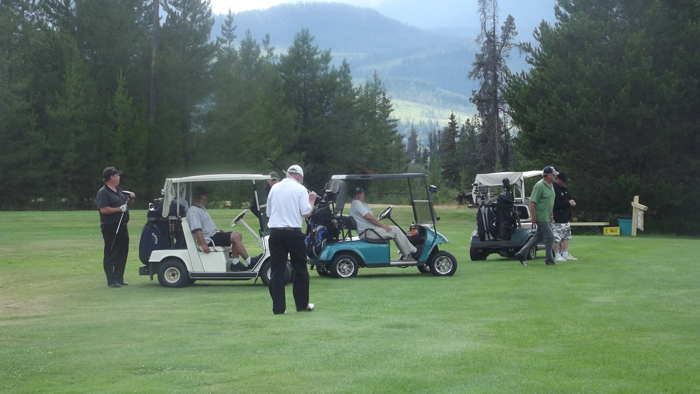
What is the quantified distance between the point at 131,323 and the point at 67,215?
3266cm

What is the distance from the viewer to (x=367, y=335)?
7676 millimetres

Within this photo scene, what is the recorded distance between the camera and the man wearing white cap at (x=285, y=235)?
30.9 ft

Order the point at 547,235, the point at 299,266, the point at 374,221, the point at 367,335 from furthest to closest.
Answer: the point at 547,235 → the point at 374,221 → the point at 299,266 → the point at 367,335

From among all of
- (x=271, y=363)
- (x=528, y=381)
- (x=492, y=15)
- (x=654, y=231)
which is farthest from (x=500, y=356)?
(x=492, y=15)

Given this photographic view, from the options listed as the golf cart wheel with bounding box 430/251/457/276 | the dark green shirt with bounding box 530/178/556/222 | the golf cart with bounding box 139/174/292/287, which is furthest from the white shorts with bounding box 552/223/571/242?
the golf cart with bounding box 139/174/292/287

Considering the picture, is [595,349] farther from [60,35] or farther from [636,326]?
[60,35]

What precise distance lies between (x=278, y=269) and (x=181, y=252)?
4.29 meters

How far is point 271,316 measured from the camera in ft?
30.3

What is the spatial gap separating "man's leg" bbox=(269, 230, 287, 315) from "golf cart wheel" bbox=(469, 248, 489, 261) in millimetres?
10236

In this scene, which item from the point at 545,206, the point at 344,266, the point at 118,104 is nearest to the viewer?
the point at 344,266

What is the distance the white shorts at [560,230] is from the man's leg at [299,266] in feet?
30.3

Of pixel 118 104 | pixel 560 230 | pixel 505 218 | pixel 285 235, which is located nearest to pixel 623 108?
pixel 505 218

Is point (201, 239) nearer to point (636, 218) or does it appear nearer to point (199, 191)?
point (199, 191)

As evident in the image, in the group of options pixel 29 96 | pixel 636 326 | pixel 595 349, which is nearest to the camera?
pixel 595 349
